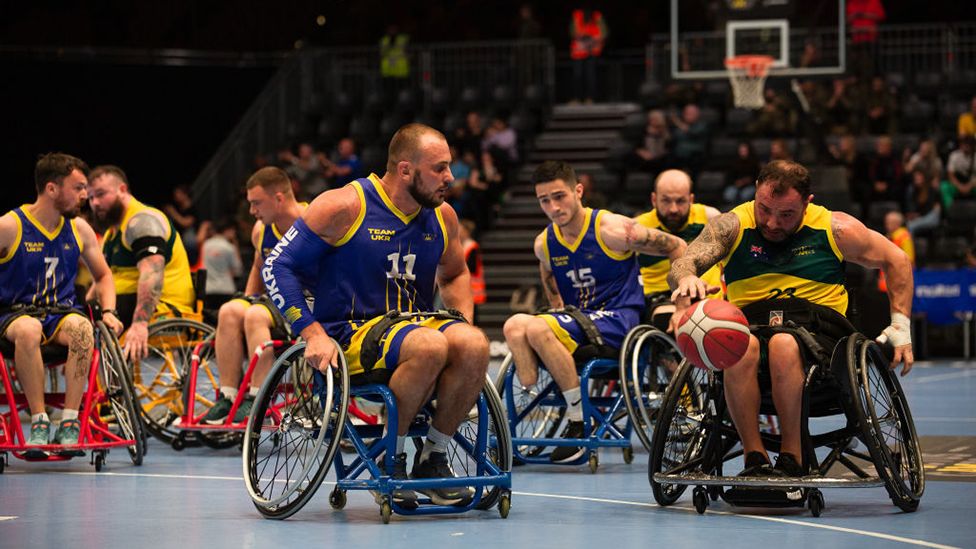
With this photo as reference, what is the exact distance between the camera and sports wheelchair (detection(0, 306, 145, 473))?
265 inches

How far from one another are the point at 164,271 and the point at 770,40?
845 cm

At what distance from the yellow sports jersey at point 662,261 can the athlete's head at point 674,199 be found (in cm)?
5

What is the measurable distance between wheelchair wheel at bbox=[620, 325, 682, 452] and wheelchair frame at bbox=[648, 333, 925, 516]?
1.15m

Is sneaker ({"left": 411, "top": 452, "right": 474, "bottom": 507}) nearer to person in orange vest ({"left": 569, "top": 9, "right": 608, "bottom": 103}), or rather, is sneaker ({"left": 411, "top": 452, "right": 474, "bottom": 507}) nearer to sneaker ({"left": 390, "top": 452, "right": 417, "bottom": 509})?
sneaker ({"left": 390, "top": 452, "right": 417, "bottom": 509})

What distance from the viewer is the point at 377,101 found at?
19625 millimetres

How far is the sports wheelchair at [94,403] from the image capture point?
22.1 feet

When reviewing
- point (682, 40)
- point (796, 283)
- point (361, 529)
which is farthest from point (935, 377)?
point (361, 529)

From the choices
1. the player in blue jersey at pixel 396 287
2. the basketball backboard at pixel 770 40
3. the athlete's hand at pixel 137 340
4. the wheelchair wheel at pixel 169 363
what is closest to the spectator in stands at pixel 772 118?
the basketball backboard at pixel 770 40

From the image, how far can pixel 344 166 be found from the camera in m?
18.1

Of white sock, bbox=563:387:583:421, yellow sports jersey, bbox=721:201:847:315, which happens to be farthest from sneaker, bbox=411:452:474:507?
white sock, bbox=563:387:583:421

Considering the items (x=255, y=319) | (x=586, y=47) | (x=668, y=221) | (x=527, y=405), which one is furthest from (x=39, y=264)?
(x=586, y=47)

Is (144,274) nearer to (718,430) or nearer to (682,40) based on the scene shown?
(718,430)

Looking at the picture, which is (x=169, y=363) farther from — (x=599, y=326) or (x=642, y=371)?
(x=642, y=371)

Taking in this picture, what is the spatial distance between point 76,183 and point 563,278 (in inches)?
96.9
